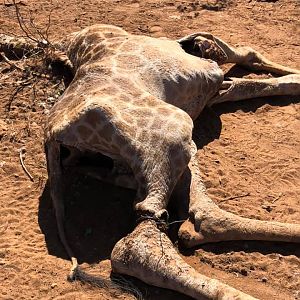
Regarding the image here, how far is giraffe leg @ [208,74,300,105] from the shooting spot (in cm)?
726

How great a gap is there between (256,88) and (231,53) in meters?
0.62

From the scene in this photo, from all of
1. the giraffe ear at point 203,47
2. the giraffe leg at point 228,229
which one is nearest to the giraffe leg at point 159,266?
the giraffe leg at point 228,229

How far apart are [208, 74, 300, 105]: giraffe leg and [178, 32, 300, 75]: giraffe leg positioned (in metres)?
0.30

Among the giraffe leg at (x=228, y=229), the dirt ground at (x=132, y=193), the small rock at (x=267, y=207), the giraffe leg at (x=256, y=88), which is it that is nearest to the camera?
the dirt ground at (x=132, y=193)

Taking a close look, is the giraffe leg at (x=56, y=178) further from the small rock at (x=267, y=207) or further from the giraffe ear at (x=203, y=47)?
the giraffe ear at (x=203, y=47)

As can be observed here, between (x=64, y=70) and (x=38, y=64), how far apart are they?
371 millimetres

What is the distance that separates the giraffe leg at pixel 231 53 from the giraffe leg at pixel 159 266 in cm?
289

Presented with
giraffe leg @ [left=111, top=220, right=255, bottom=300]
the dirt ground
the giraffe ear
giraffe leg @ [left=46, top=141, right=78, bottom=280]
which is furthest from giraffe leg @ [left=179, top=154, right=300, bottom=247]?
the giraffe ear

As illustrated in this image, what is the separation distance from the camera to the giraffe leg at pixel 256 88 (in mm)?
7262

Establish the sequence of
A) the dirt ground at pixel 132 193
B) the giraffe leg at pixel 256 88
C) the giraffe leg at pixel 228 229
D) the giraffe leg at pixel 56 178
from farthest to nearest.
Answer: the giraffe leg at pixel 256 88 → the giraffe leg at pixel 56 178 → the giraffe leg at pixel 228 229 → the dirt ground at pixel 132 193

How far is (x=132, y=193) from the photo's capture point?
5891 mm

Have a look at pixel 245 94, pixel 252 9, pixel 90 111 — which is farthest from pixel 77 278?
pixel 252 9

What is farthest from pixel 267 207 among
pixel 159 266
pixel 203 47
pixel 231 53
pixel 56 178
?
pixel 231 53

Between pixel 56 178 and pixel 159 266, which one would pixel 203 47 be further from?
pixel 159 266
